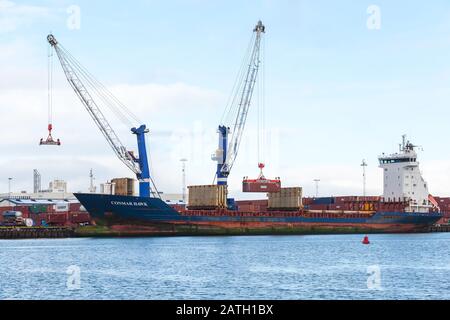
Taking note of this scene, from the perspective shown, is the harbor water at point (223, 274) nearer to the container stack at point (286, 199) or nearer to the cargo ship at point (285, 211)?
the cargo ship at point (285, 211)

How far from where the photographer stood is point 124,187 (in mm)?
114250

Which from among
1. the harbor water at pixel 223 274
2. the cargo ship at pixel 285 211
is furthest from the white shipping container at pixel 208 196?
the harbor water at pixel 223 274

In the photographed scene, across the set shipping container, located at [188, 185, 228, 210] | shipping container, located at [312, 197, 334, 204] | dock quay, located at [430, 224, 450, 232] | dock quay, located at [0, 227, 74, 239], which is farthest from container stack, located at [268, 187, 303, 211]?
dock quay, located at [430, 224, 450, 232]

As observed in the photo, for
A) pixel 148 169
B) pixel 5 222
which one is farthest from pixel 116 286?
pixel 5 222

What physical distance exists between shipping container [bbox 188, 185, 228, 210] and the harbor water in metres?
39.9

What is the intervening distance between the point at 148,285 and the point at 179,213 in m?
65.0

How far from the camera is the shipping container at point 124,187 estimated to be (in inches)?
4477

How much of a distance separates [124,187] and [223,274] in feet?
219

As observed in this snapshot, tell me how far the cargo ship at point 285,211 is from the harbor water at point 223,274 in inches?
1106

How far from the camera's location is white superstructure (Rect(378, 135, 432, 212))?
433ft

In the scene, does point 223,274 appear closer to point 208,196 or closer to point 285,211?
point 208,196

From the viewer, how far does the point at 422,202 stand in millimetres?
137375

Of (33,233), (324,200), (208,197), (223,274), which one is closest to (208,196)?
(208,197)
